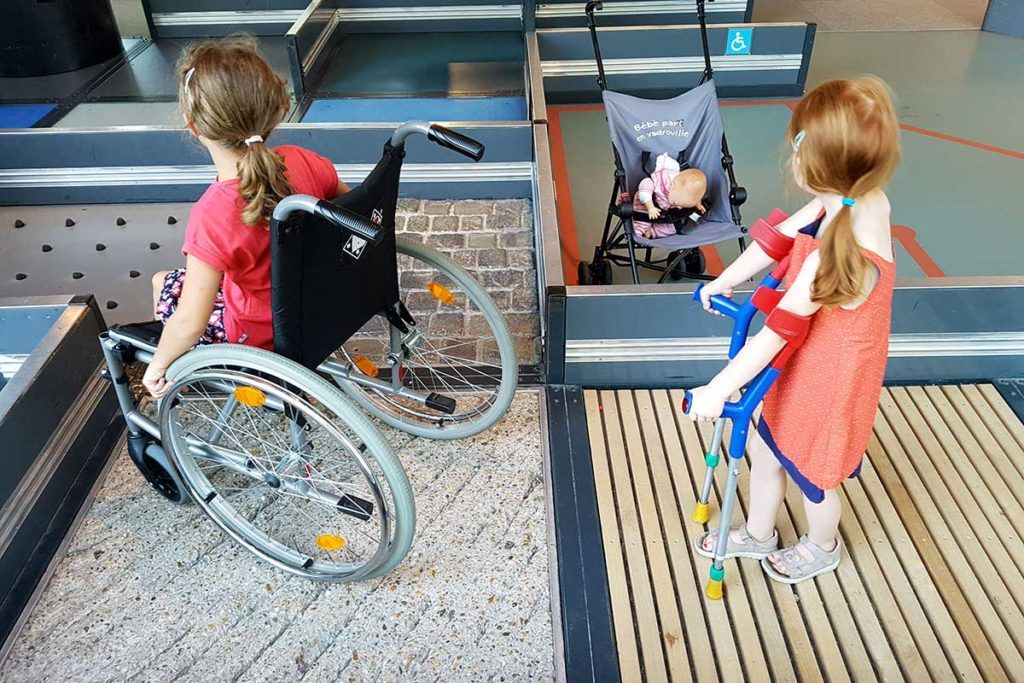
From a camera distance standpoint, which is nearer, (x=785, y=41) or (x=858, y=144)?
(x=858, y=144)

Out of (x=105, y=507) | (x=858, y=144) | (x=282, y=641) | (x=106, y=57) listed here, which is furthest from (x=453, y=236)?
(x=106, y=57)

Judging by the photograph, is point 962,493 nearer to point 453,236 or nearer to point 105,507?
point 453,236

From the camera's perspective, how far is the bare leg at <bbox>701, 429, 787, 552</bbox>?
187cm

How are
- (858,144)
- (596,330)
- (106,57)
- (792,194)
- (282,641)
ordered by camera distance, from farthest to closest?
(106,57)
(596,330)
(282,641)
(792,194)
(858,144)

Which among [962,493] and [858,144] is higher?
[858,144]

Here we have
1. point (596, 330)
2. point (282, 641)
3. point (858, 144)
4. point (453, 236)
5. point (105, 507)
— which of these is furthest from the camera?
point (453, 236)

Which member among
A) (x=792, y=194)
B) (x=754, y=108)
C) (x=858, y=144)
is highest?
(x=858, y=144)

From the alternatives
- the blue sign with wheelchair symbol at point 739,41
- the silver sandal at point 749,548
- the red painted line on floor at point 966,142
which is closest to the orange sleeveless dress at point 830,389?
the silver sandal at point 749,548

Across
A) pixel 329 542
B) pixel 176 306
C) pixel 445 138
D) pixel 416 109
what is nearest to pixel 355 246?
pixel 445 138

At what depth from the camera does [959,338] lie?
7.86ft

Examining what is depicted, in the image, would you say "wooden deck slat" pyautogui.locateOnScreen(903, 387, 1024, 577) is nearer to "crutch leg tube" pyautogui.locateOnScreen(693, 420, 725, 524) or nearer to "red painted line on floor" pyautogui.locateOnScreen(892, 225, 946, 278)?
"crutch leg tube" pyautogui.locateOnScreen(693, 420, 725, 524)

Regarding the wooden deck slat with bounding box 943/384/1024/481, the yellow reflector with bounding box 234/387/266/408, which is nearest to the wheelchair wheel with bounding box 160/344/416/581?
the yellow reflector with bounding box 234/387/266/408

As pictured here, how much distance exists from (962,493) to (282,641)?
1.83m

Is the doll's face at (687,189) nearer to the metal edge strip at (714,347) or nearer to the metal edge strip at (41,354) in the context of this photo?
the metal edge strip at (714,347)
